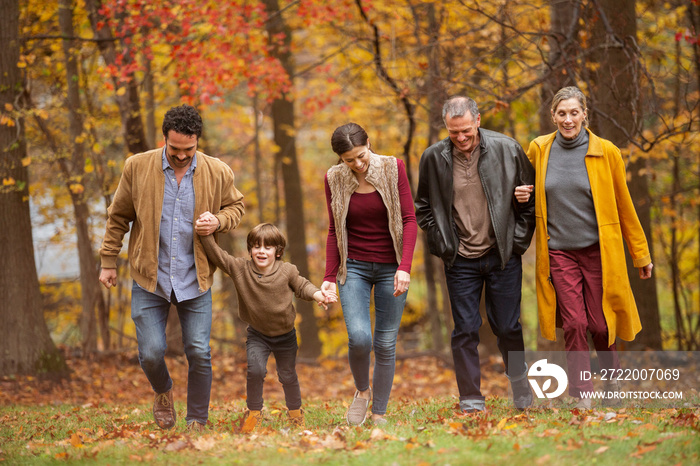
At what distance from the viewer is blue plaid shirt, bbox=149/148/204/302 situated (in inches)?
208

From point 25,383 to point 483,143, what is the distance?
665 cm

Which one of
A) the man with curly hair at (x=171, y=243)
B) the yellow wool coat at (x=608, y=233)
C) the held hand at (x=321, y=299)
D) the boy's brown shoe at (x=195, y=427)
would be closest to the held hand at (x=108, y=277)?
the man with curly hair at (x=171, y=243)

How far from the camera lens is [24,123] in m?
9.35

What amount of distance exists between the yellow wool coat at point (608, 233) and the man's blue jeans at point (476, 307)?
282mm

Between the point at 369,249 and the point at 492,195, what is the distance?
3.50ft

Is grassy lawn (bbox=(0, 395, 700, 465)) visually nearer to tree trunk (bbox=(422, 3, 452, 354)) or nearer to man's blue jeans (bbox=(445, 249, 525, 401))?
man's blue jeans (bbox=(445, 249, 525, 401))

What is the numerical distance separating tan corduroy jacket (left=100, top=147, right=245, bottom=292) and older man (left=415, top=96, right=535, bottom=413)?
170 centimetres

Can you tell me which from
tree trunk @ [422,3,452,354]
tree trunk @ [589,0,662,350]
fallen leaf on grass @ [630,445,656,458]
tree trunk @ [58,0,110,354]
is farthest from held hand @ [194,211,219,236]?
tree trunk @ [58,0,110,354]

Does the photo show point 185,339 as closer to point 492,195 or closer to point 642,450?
point 492,195

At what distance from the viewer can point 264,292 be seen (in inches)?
218

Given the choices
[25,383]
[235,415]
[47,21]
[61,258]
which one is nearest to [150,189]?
[235,415]

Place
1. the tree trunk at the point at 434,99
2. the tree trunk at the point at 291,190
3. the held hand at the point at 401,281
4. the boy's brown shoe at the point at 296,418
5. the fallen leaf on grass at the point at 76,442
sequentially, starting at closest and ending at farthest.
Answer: the fallen leaf on grass at the point at 76,442, the held hand at the point at 401,281, the boy's brown shoe at the point at 296,418, the tree trunk at the point at 434,99, the tree trunk at the point at 291,190

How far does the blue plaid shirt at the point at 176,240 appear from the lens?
529cm

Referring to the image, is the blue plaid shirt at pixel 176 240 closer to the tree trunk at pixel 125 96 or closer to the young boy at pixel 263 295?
the young boy at pixel 263 295
